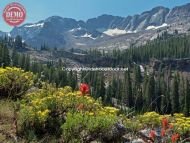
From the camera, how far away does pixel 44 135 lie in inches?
395

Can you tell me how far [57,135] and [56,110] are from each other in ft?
2.57

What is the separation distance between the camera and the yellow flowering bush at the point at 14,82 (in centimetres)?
1174

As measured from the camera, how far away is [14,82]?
12.1 m

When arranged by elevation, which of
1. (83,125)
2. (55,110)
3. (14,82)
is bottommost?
(83,125)

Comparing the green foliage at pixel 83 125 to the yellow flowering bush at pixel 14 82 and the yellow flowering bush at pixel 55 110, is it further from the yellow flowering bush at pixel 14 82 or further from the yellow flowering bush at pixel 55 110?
the yellow flowering bush at pixel 14 82

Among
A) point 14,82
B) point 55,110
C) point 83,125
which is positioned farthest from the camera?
point 14,82

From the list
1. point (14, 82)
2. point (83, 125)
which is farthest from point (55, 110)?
point (14, 82)

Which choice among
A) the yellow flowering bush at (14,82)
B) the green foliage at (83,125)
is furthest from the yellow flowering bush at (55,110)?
the yellow flowering bush at (14,82)

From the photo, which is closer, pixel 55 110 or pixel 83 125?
pixel 83 125

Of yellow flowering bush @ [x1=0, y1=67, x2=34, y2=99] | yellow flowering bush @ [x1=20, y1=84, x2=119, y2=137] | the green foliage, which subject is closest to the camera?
the green foliage

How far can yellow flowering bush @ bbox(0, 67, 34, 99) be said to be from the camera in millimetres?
11742

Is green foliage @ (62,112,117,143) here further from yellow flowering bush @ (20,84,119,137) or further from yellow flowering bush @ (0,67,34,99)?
yellow flowering bush @ (0,67,34,99)

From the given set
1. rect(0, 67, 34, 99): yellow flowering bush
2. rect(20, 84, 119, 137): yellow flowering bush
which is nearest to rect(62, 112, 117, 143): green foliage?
rect(20, 84, 119, 137): yellow flowering bush

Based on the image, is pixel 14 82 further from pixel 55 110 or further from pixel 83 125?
pixel 83 125
